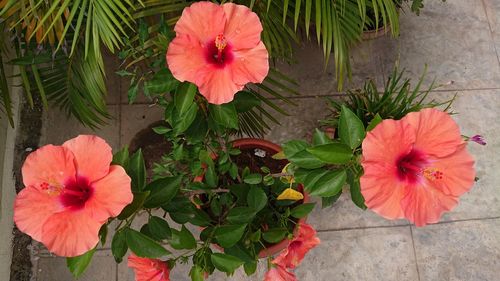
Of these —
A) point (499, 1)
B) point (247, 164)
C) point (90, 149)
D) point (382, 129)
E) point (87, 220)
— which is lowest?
point (247, 164)

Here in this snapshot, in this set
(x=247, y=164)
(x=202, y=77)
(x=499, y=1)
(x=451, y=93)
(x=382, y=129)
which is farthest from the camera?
(x=499, y=1)

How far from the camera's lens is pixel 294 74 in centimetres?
249

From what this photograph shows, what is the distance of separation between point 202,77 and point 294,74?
4.74ft

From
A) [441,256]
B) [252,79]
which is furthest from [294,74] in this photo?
[252,79]

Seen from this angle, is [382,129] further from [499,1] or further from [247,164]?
[499,1]

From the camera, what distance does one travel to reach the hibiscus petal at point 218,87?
3.65 feet

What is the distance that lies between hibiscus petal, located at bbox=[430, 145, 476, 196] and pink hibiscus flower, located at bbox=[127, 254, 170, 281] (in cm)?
79

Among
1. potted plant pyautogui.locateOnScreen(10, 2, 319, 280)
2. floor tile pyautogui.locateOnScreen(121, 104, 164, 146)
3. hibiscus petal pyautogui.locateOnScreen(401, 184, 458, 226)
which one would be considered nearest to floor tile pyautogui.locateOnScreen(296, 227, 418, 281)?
potted plant pyautogui.locateOnScreen(10, 2, 319, 280)

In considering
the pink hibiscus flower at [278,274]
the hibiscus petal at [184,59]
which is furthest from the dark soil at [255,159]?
the hibiscus petal at [184,59]

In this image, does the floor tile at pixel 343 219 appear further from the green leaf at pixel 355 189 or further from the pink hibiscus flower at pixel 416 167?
the pink hibiscus flower at pixel 416 167

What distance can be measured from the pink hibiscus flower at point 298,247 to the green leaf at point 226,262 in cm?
23

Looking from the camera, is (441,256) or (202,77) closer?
(202,77)

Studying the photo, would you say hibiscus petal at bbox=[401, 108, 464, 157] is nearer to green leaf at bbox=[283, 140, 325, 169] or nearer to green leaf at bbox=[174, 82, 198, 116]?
green leaf at bbox=[283, 140, 325, 169]

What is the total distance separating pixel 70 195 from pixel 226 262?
1.64 feet
